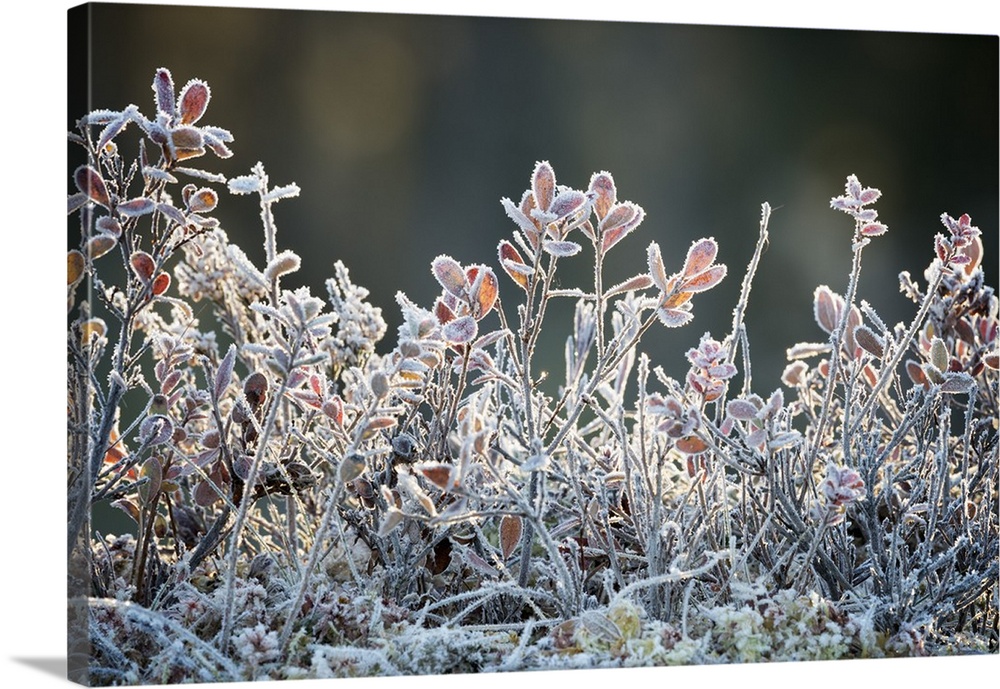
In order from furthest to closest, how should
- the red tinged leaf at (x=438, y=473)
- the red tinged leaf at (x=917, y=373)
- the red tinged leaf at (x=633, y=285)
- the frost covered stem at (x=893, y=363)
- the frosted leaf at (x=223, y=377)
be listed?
the red tinged leaf at (x=917, y=373) → the frost covered stem at (x=893, y=363) → the red tinged leaf at (x=633, y=285) → the frosted leaf at (x=223, y=377) → the red tinged leaf at (x=438, y=473)

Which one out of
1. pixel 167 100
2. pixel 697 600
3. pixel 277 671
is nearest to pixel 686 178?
pixel 697 600

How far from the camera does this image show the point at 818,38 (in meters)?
2.82

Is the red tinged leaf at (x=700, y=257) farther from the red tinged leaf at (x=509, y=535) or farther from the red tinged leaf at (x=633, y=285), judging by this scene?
the red tinged leaf at (x=509, y=535)

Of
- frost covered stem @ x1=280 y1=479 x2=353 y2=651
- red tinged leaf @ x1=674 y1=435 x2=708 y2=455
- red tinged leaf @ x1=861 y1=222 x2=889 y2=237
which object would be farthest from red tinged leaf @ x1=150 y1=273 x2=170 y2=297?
red tinged leaf @ x1=861 y1=222 x2=889 y2=237

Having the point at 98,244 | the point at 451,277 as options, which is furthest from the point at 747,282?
the point at 98,244

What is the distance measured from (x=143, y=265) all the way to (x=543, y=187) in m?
0.74

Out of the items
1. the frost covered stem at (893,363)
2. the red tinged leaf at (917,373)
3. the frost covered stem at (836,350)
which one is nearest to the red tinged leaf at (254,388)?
the frost covered stem at (836,350)

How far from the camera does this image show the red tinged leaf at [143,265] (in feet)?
7.70

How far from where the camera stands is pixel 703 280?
2449 mm

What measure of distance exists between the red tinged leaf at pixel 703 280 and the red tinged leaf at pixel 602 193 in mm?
203

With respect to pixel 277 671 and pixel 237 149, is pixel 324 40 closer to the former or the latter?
pixel 237 149

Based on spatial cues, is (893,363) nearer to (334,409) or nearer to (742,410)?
(742,410)

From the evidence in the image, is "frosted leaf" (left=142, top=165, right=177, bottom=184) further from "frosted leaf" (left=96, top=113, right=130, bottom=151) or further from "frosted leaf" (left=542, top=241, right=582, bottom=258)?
"frosted leaf" (left=542, top=241, right=582, bottom=258)

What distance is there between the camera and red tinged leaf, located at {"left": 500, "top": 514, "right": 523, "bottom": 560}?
2.48m
